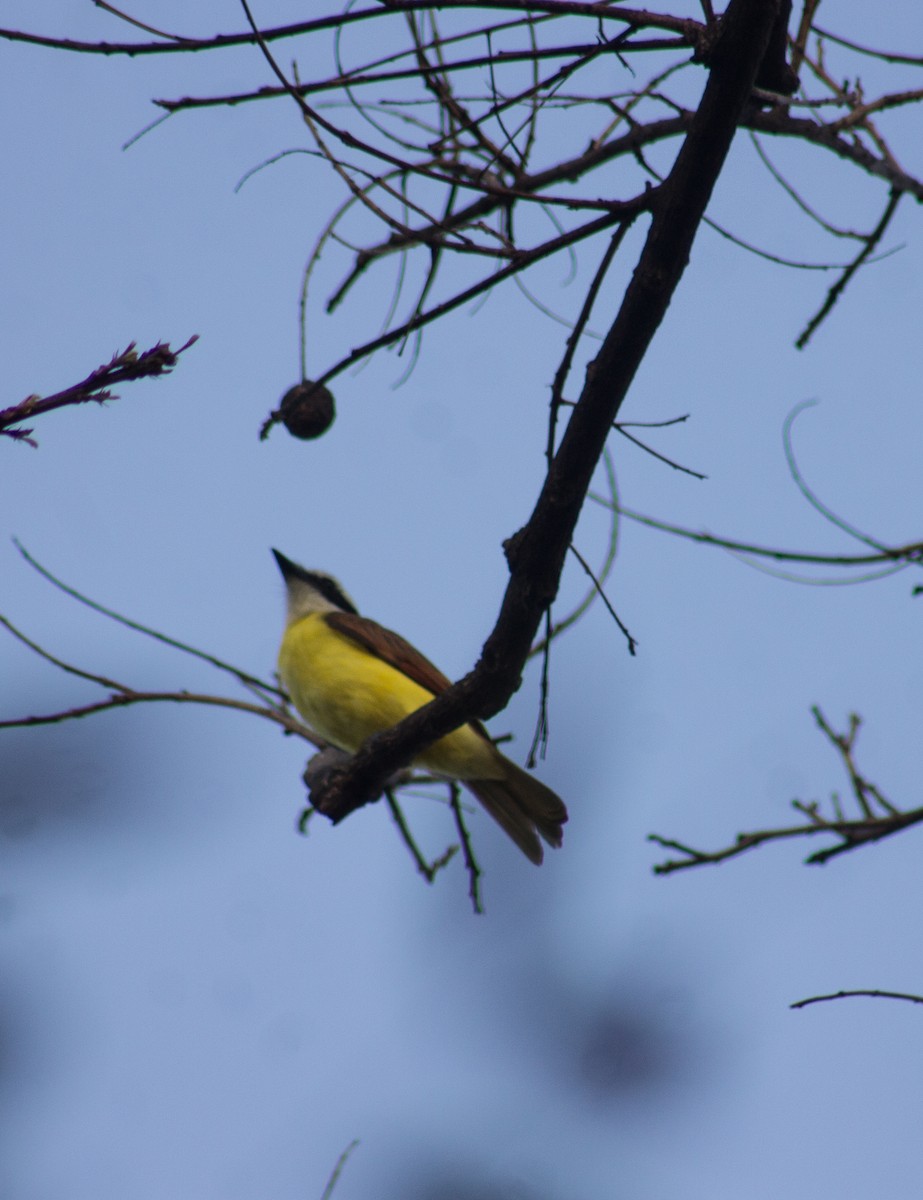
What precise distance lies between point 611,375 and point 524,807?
2755 millimetres

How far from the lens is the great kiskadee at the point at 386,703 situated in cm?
501

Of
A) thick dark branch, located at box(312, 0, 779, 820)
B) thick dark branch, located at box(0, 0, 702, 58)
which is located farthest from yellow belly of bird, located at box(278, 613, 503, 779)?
thick dark branch, located at box(0, 0, 702, 58)

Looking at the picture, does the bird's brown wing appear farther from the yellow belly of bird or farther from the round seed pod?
the round seed pod

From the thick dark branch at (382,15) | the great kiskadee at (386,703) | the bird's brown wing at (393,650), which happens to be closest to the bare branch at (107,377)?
the thick dark branch at (382,15)

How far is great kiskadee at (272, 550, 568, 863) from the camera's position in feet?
16.4

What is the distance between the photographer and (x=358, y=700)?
5.28m

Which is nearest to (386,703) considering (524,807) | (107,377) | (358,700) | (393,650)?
(358,700)

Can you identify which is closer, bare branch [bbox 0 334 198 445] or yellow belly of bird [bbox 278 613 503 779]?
bare branch [bbox 0 334 198 445]

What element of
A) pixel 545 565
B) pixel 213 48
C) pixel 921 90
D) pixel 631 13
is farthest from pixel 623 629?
pixel 921 90

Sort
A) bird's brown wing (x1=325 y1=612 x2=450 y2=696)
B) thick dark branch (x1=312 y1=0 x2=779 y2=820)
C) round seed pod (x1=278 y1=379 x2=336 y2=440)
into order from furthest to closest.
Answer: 1. bird's brown wing (x1=325 y1=612 x2=450 y2=696)
2. round seed pod (x1=278 y1=379 x2=336 y2=440)
3. thick dark branch (x1=312 y1=0 x2=779 y2=820)

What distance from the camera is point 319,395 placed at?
3.46m

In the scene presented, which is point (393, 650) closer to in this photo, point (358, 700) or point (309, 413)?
point (358, 700)

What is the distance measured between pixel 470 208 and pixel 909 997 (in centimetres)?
270

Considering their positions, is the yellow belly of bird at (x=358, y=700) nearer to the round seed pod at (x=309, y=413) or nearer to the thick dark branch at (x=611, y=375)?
the thick dark branch at (x=611, y=375)
